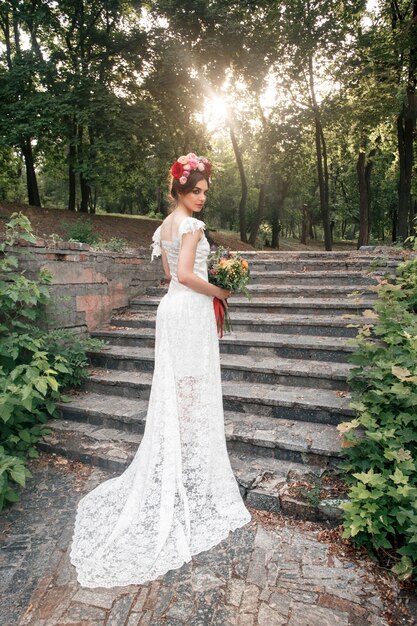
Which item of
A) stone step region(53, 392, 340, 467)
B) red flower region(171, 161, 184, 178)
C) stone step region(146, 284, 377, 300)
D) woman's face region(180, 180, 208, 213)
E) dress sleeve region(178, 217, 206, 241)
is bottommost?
stone step region(53, 392, 340, 467)

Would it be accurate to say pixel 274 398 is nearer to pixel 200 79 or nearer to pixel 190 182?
pixel 190 182

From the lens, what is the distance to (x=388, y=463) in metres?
2.60

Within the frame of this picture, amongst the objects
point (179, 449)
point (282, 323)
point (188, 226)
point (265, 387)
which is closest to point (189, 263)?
point (188, 226)

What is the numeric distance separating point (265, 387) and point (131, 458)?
63.1 inches

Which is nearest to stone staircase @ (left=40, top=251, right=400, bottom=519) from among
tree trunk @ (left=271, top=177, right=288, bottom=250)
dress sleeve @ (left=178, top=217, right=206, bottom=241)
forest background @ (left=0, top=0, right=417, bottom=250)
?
dress sleeve @ (left=178, top=217, right=206, bottom=241)

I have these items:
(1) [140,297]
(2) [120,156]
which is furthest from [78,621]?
(2) [120,156]

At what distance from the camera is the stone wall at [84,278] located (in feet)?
15.6

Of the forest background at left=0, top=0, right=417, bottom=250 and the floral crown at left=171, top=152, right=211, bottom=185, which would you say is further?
the forest background at left=0, top=0, right=417, bottom=250

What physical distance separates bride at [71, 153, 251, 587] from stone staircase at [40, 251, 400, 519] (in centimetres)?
44

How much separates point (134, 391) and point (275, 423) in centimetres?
180

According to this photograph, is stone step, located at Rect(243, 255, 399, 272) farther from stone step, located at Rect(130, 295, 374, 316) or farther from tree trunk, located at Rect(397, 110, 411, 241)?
tree trunk, located at Rect(397, 110, 411, 241)

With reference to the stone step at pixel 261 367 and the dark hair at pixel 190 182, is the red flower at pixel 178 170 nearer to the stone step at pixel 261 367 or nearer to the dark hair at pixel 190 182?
the dark hair at pixel 190 182

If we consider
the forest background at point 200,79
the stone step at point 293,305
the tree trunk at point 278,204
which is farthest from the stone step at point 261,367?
the tree trunk at point 278,204

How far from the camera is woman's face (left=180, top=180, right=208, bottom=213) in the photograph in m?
2.66
